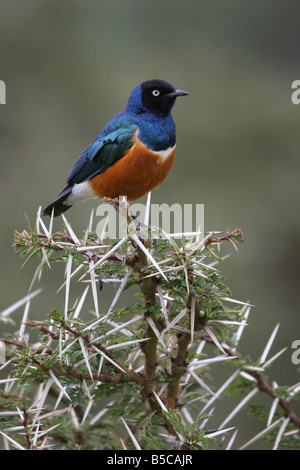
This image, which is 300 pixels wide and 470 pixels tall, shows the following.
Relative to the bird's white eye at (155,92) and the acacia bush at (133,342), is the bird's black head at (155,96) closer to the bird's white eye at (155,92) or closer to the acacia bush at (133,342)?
the bird's white eye at (155,92)

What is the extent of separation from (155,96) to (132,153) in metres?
0.43

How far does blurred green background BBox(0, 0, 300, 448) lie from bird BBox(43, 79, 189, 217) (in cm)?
166

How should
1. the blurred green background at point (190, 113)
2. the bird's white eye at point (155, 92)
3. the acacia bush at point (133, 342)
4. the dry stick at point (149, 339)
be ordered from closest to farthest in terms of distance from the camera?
the acacia bush at point (133, 342) < the dry stick at point (149, 339) < the bird's white eye at point (155, 92) < the blurred green background at point (190, 113)

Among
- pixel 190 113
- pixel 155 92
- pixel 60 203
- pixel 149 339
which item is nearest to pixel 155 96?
pixel 155 92

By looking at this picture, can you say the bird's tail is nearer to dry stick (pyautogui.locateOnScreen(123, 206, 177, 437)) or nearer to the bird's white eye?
the bird's white eye

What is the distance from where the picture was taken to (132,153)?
11.5 ft

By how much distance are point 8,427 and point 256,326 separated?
329 centimetres

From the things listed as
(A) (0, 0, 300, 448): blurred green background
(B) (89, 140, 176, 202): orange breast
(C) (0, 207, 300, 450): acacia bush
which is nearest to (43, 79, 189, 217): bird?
(B) (89, 140, 176, 202): orange breast

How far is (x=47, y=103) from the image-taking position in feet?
22.0

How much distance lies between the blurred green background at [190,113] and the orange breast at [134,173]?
67.8 inches

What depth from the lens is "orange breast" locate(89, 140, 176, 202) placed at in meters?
3.49

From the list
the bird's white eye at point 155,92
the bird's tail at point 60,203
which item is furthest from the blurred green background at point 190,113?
the bird's white eye at point 155,92

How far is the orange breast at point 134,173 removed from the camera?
138 inches

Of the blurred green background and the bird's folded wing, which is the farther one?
the blurred green background
